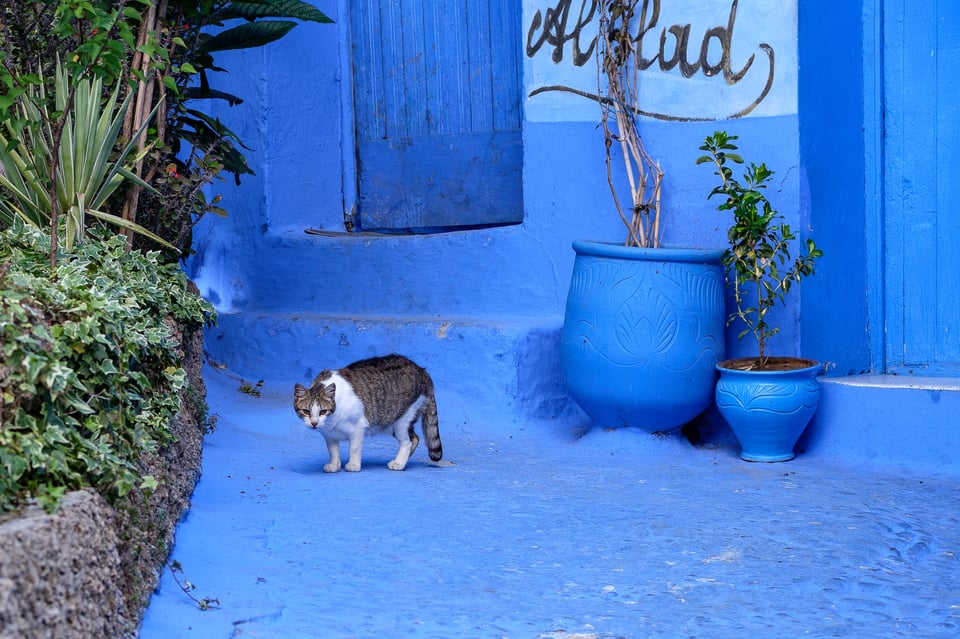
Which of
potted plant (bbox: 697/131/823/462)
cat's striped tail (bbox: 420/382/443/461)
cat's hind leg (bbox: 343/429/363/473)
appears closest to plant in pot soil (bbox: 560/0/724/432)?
potted plant (bbox: 697/131/823/462)

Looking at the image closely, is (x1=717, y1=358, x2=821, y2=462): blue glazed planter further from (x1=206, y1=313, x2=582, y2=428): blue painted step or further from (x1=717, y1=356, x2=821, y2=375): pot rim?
(x1=206, y1=313, x2=582, y2=428): blue painted step

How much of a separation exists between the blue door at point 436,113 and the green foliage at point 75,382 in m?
3.01

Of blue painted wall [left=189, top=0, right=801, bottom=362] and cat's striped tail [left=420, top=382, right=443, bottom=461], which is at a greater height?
blue painted wall [left=189, top=0, right=801, bottom=362]

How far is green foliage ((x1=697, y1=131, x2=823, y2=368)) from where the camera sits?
460cm

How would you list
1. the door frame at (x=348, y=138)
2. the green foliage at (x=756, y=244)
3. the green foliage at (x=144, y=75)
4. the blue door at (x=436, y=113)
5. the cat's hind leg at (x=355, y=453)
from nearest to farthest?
the green foliage at (x=144, y=75), the cat's hind leg at (x=355, y=453), the green foliage at (x=756, y=244), the blue door at (x=436, y=113), the door frame at (x=348, y=138)

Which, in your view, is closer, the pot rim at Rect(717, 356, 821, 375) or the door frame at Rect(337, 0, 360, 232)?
the pot rim at Rect(717, 356, 821, 375)

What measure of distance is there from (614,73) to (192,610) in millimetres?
3346

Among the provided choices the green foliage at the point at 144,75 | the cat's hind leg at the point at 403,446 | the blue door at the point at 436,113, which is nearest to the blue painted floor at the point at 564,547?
the cat's hind leg at the point at 403,446

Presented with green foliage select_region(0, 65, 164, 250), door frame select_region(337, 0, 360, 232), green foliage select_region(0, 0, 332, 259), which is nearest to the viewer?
green foliage select_region(0, 0, 332, 259)

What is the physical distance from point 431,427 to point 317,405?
55cm

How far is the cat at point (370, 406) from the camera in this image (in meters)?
4.34

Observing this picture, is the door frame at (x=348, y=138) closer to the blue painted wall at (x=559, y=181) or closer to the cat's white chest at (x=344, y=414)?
the blue painted wall at (x=559, y=181)

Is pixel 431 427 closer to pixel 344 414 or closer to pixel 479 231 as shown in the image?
pixel 344 414

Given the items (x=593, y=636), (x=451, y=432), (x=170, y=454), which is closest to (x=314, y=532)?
(x=170, y=454)
